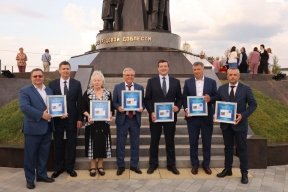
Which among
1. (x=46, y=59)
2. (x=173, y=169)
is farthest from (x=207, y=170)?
(x=46, y=59)

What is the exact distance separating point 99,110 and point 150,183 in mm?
1566

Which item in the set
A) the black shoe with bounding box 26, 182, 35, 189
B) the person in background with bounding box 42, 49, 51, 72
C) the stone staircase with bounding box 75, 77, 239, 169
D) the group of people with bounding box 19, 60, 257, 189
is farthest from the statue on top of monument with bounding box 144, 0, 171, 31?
the black shoe with bounding box 26, 182, 35, 189

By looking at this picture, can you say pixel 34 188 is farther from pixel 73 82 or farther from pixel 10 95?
pixel 10 95

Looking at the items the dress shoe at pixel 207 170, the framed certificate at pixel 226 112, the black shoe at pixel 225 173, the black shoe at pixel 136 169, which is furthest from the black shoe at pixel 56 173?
the framed certificate at pixel 226 112

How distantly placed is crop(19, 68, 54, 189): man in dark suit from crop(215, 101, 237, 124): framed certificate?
2937 millimetres

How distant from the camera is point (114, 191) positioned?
4.80 metres

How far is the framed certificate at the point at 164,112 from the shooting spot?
5.55 meters

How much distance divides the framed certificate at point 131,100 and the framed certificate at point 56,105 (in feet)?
3.50

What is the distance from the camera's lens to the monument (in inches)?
508

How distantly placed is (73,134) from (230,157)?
295 cm

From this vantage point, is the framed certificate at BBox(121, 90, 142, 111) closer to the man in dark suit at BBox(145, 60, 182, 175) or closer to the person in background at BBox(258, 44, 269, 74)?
the man in dark suit at BBox(145, 60, 182, 175)

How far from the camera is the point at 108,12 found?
48.2ft

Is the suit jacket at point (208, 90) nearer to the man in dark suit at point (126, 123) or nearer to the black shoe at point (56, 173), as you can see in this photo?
the man in dark suit at point (126, 123)

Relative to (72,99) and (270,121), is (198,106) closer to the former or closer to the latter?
(72,99)
